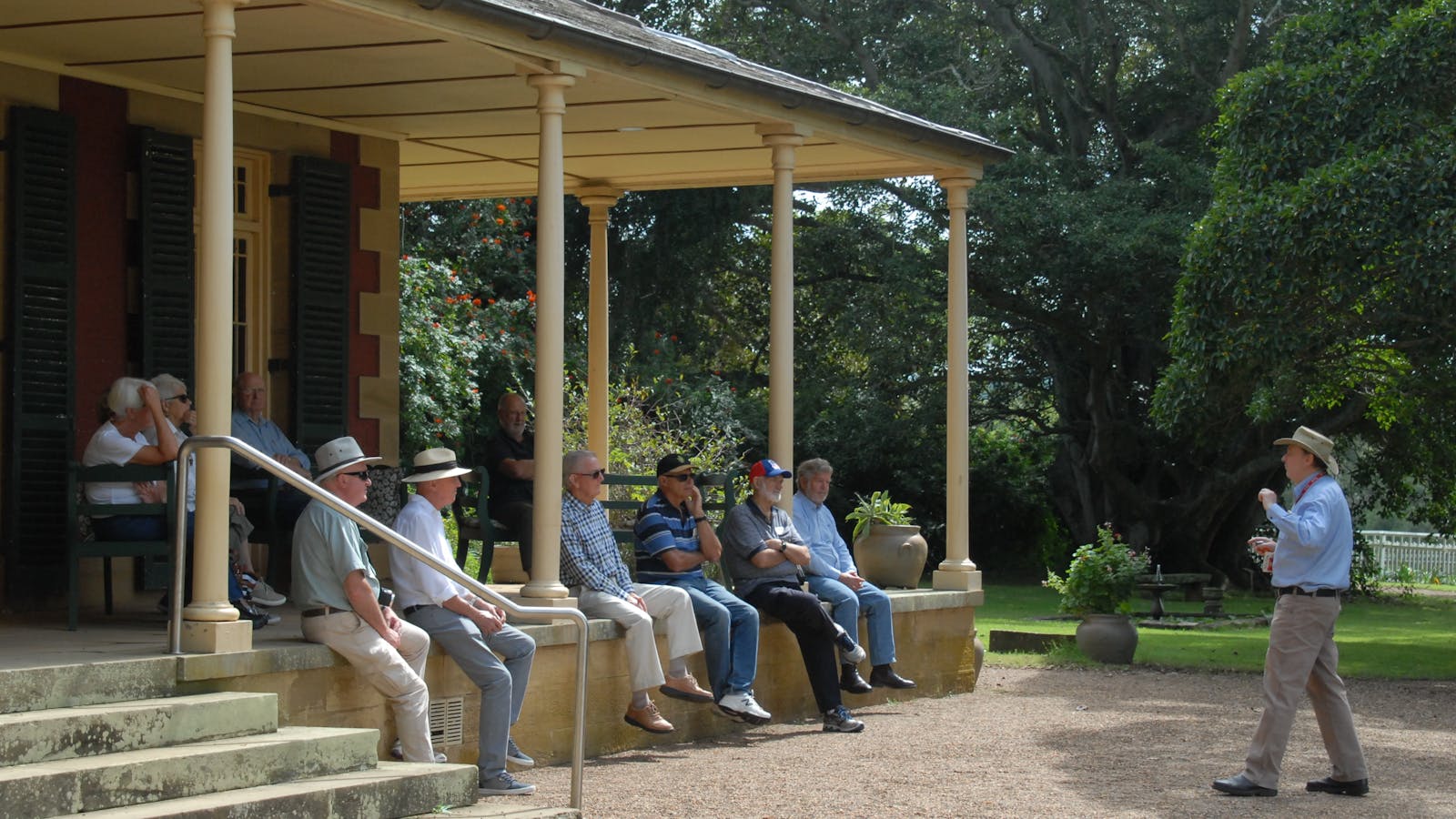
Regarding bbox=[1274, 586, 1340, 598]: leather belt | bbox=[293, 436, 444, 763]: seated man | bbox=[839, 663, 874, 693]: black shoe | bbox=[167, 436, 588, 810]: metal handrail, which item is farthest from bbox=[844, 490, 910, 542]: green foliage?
bbox=[293, 436, 444, 763]: seated man

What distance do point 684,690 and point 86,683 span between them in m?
3.52

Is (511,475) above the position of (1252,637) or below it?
above

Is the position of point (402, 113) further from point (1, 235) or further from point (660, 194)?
point (660, 194)

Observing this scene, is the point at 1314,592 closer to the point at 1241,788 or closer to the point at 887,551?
the point at 1241,788

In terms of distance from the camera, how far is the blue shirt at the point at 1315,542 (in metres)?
7.74

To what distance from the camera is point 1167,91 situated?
78.7 ft

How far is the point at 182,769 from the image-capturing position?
19.2 feet

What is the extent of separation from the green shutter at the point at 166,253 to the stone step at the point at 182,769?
3354 millimetres

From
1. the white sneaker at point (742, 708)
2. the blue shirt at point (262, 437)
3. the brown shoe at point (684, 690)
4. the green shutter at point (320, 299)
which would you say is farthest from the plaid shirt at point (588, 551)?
the green shutter at point (320, 299)

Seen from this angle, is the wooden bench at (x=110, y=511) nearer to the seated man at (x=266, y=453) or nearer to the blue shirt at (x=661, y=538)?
the seated man at (x=266, y=453)

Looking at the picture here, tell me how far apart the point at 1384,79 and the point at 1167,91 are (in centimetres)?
1089

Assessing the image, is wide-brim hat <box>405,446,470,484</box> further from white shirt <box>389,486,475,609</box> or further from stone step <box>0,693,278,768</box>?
stone step <box>0,693,278,768</box>

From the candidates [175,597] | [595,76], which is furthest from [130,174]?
[175,597]

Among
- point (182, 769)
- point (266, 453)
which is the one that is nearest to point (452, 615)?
point (182, 769)
